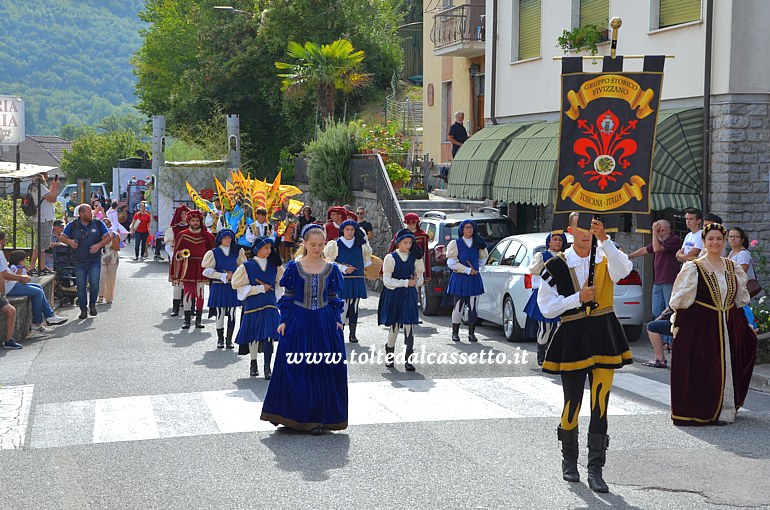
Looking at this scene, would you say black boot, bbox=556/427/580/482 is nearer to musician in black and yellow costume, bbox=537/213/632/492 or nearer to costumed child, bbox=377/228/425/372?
musician in black and yellow costume, bbox=537/213/632/492

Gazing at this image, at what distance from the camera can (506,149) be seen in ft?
75.3

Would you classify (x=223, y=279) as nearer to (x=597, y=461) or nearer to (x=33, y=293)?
(x=33, y=293)

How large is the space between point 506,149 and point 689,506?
1638 cm

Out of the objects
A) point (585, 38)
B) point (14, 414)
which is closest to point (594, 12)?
point (585, 38)

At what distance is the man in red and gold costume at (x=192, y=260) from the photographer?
57.6ft

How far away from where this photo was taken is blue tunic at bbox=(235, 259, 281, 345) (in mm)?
12672

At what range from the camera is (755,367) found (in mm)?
12695

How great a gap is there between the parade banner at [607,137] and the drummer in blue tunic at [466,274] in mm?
3933

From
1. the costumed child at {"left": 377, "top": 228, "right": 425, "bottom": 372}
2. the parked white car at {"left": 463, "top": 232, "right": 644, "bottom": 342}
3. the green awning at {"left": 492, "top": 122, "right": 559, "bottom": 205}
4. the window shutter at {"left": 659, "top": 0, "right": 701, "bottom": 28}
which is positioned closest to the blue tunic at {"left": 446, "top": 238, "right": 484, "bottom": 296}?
the parked white car at {"left": 463, "top": 232, "right": 644, "bottom": 342}

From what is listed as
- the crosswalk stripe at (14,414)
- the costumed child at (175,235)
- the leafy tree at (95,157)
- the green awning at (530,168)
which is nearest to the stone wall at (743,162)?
the green awning at (530,168)

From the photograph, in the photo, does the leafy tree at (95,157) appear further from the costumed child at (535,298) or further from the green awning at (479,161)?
the costumed child at (535,298)

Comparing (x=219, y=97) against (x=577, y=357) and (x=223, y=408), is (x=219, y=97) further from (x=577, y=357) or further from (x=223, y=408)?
(x=577, y=357)

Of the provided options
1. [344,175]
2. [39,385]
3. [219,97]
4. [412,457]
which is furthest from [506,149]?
[219,97]

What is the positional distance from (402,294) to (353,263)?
9.00 ft
